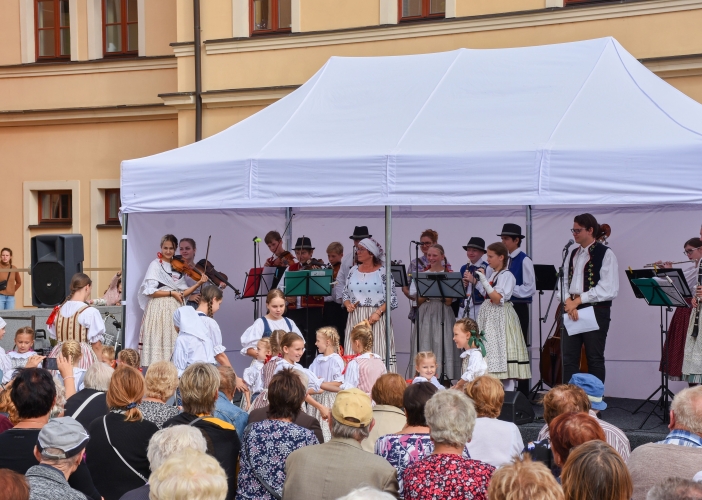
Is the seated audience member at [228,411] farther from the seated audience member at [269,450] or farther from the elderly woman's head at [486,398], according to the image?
the elderly woman's head at [486,398]

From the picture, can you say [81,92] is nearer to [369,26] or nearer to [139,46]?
[139,46]

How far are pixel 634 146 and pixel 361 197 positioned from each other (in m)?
2.07

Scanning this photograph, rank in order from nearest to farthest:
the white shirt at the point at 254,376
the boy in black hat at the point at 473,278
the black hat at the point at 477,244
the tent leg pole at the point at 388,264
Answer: the white shirt at the point at 254,376 < the tent leg pole at the point at 388,264 < the boy in black hat at the point at 473,278 < the black hat at the point at 477,244

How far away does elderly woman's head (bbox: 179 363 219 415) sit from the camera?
4520 mm

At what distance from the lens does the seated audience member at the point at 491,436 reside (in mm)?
4633

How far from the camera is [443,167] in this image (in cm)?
713

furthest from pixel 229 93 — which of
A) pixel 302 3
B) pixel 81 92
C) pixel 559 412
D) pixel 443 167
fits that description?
pixel 559 412

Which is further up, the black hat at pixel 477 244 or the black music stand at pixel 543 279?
the black hat at pixel 477 244

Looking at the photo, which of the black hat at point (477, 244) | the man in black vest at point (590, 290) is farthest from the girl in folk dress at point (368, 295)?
the man in black vest at point (590, 290)

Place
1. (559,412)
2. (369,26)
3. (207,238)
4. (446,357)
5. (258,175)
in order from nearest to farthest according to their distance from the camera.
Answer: (559,412) → (258,175) → (446,357) → (207,238) → (369,26)

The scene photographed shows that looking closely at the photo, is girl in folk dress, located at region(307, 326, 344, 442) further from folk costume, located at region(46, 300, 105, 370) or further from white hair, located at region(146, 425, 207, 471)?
white hair, located at region(146, 425, 207, 471)

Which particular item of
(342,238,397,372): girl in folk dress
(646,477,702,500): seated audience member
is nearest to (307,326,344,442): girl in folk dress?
(342,238,397,372): girl in folk dress

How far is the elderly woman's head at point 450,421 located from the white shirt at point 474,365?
128 inches

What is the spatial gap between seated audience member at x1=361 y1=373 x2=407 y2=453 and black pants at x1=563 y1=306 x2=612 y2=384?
3.08 m
